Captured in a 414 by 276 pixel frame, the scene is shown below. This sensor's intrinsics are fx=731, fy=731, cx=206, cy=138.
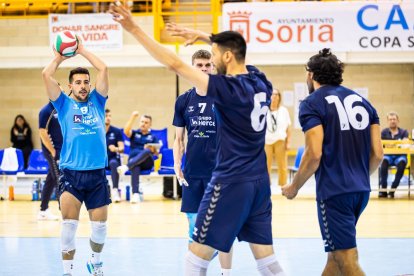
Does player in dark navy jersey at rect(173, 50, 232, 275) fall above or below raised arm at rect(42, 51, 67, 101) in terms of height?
below

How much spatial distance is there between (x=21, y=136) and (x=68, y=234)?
13569mm

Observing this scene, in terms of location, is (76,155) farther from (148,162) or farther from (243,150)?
(148,162)

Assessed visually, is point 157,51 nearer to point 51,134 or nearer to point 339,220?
point 339,220

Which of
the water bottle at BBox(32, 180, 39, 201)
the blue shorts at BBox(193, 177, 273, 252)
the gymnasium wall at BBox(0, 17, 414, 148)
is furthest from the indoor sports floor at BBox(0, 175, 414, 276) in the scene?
the gymnasium wall at BBox(0, 17, 414, 148)

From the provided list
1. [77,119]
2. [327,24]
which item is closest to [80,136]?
[77,119]

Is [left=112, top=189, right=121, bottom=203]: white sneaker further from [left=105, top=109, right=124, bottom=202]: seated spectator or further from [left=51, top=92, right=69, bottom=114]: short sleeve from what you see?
[left=51, top=92, right=69, bottom=114]: short sleeve

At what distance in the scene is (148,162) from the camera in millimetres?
13656

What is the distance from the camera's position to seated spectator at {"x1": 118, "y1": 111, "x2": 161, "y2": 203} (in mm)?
13422

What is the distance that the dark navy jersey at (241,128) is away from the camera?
14.5 ft

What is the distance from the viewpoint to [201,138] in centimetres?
618

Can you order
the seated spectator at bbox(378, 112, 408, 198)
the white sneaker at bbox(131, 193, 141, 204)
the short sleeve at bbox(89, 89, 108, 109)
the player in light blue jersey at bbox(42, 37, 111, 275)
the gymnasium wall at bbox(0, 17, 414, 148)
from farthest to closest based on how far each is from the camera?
the gymnasium wall at bbox(0, 17, 414, 148) < the seated spectator at bbox(378, 112, 408, 198) < the white sneaker at bbox(131, 193, 141, 204) < the short sleeve at bbox(89, 89, 108, 109) < the player in light blue jersey at bbox(42, 37, 111, 275)

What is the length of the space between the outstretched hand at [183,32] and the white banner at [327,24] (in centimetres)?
1056

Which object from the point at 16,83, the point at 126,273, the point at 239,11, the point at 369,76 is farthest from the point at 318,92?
the point at 16,83

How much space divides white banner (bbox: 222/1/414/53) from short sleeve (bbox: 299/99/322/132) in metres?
10.6
